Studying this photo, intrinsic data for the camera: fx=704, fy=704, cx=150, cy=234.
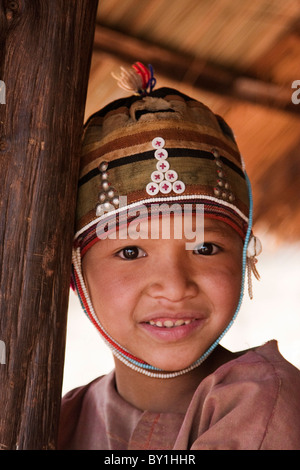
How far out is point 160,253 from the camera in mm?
1979

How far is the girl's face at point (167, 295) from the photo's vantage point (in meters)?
1.96

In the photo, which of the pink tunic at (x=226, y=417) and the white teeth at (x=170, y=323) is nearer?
the pink tunic at (x=226, y=417)

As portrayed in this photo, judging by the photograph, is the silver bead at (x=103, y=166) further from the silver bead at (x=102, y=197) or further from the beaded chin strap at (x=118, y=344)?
the beaded chin strap at (x=118, y=344)

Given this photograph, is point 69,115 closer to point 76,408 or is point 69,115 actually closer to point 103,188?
point 103,188

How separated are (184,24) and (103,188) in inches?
48.7

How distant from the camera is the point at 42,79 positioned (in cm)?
180

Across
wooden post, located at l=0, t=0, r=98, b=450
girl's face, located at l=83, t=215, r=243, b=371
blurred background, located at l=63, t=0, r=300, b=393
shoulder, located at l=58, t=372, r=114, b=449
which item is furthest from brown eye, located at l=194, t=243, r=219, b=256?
blurred background, located at l=63, t=0, r=300, b=393

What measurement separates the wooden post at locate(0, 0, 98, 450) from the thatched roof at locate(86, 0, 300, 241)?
1.05m

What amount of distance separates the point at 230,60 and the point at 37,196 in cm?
179

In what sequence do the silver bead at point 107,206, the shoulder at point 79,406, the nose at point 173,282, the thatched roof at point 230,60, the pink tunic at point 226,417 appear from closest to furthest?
the pink tunic at point 226,417, the nose at point 173,282, the silver bead at point 107,206, the shoulder at point 79,406, the thatched roof at point 230,60

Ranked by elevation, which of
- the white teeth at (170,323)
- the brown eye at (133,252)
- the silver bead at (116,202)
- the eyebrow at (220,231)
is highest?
the silver bead at (116,202)

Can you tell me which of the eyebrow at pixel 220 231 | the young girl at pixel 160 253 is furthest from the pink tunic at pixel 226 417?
the eyebrow at pixel 220 231

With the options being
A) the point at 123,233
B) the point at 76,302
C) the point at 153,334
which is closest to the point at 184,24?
the point at 123,233

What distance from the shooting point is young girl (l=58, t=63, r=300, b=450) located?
1983 mm
